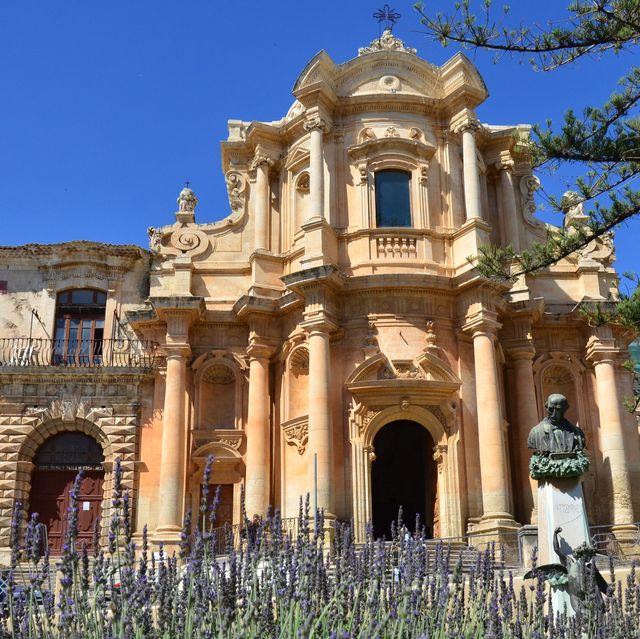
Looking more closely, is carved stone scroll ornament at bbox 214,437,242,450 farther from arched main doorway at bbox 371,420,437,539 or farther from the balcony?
arched main doorway at bbox 371,420,437,539

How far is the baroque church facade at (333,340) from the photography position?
833 inches

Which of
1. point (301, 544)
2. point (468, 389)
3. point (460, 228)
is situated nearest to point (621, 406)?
point (468, 389)

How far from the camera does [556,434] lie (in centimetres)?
992

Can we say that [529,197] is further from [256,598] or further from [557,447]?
[256,598]

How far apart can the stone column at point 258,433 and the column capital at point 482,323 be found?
537cm

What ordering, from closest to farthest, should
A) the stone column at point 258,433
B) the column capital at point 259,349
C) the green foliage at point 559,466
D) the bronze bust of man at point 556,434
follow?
1. the green foliage at point 559,466
2. the bronze bust of man at point 556,434
3. the stone column at point 258,433
4. the column capital at point 259,349

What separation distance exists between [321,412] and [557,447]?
11.0 meters

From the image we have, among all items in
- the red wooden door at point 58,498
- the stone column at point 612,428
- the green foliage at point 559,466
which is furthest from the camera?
the red wooden door at point 58,498

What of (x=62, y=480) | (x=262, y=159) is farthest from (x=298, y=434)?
(x=262, y=159)

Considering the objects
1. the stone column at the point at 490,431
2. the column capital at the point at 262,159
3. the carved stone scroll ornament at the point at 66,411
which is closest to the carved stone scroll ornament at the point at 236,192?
the column capital at the point at 262,159

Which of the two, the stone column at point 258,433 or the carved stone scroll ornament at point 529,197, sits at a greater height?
the carved stone scroll ornament at point 529,197

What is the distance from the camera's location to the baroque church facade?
69.4 feet

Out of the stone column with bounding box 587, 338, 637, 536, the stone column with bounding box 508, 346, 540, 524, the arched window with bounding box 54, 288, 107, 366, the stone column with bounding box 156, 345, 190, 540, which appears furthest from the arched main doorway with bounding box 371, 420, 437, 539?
the arched window with bounding box 54, 288, 107, 366

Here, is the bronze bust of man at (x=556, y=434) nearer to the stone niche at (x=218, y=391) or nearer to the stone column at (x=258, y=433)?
the stone column at (x=258, y=433)
